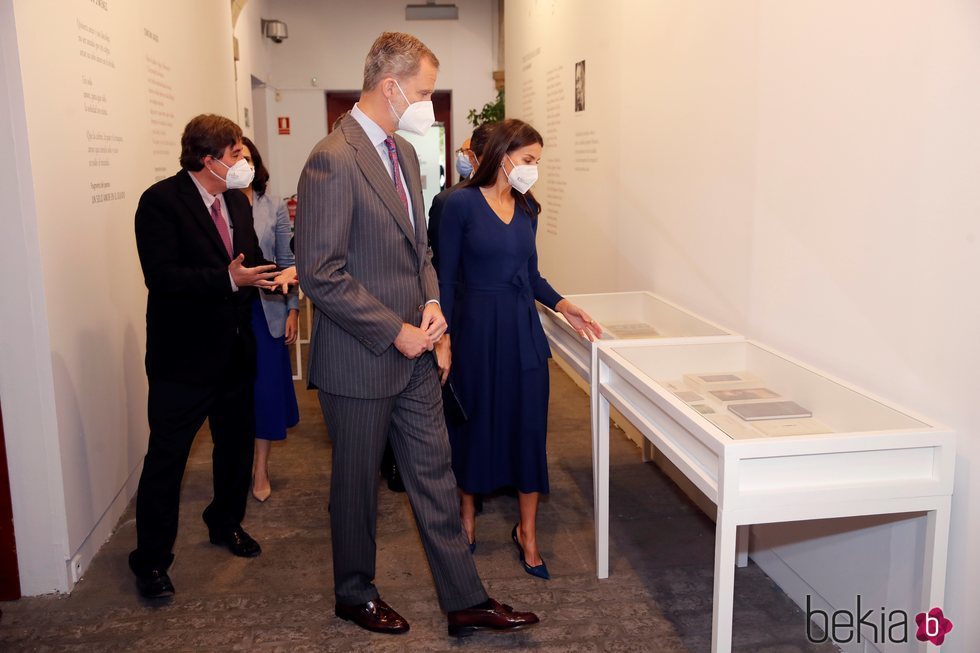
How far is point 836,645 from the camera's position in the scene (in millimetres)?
2695

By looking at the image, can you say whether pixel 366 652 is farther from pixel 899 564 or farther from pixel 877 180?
pixel 877 180

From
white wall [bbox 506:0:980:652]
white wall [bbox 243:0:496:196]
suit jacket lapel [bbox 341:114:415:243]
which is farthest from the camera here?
white wall [bbox 243:0:496:196]

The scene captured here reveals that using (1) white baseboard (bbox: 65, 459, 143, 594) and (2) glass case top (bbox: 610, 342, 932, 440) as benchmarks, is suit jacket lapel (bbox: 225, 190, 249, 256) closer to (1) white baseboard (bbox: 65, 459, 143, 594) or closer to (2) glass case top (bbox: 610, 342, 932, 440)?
(1) white baseboard (bbox: 65, 459, 143, 594)

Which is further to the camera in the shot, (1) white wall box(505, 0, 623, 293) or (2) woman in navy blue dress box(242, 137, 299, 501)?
(1) white wall box(505, 0, 623, 293)

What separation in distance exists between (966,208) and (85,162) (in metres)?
3.01

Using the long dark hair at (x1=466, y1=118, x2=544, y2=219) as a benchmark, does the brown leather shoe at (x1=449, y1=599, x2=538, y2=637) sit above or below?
below

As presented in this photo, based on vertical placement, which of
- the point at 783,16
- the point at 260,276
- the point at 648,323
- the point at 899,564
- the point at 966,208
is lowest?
the point at 899,564

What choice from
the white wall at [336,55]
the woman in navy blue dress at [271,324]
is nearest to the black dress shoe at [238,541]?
the woman in navy blue dress at [271,324]

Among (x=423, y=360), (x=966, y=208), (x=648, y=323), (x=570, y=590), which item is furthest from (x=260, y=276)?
(x=966, y=208)

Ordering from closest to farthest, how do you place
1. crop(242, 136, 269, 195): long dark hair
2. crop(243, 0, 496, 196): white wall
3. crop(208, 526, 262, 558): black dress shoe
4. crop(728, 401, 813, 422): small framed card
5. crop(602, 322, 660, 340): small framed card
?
crop(728, 401, 813, 422): small framed card, crop(208, 526, 262, 558): black dress shoe, crop(602, 322, 660, 340): small framed card, crop(242, 136, 269, 195): long dark hair, crop(243, 0, 496, 196): white wall

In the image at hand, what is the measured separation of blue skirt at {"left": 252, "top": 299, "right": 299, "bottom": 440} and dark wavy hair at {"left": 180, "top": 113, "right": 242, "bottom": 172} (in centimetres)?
95

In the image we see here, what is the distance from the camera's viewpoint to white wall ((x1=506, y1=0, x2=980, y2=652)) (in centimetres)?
215

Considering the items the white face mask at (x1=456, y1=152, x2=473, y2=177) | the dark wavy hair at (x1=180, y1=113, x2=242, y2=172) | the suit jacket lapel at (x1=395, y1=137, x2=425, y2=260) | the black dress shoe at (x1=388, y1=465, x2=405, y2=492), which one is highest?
the dark wavy hair at (x1=180, y1=113, x2=242, y2=172)

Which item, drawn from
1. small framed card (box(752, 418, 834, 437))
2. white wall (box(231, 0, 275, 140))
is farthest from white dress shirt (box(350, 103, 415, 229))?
white wall (box(231, 0, 275, 140))
